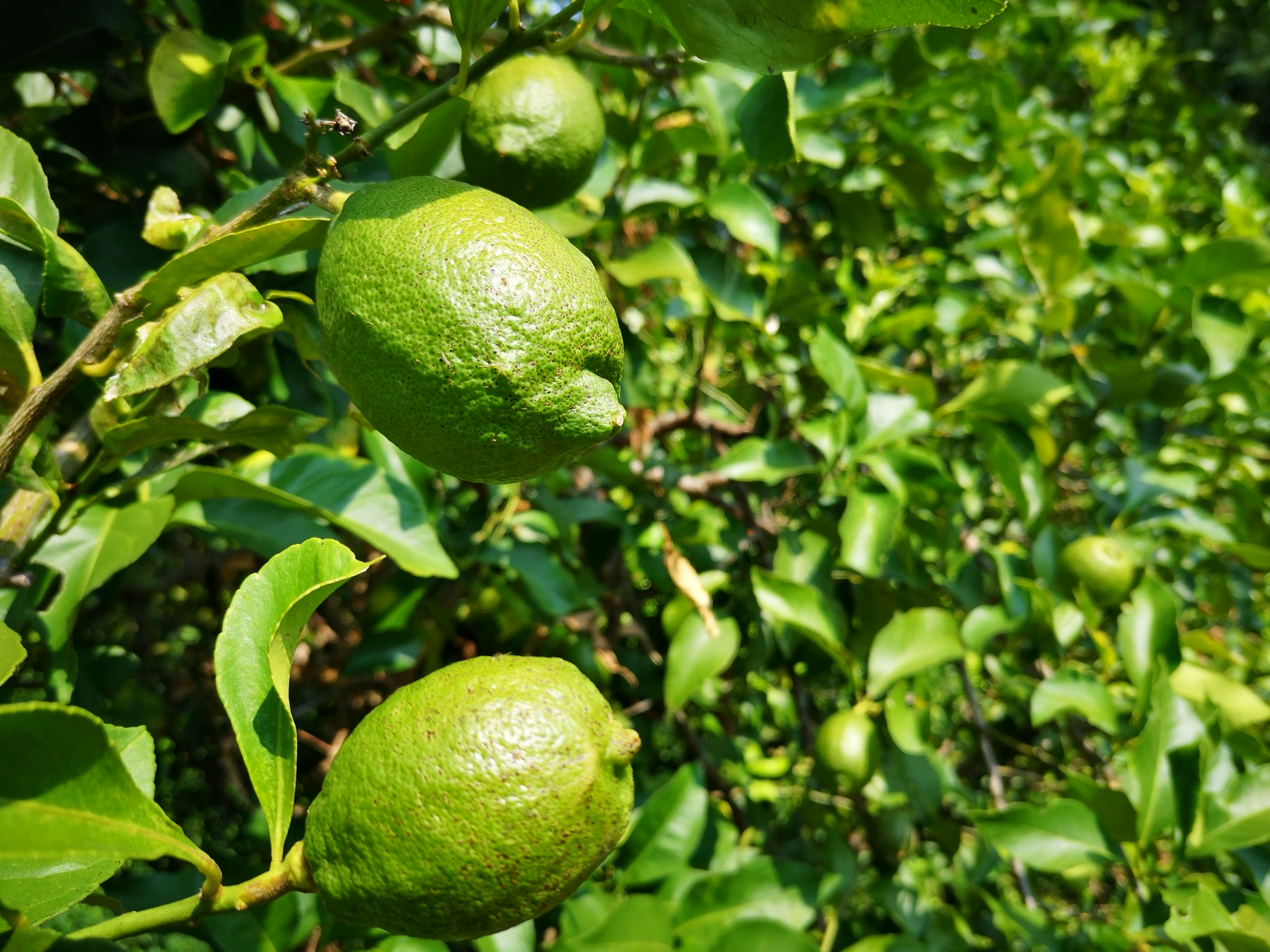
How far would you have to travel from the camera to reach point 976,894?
168cm

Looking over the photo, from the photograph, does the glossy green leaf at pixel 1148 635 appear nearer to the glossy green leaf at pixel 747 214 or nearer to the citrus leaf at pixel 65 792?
the glossy green leaf at pixel 747 214

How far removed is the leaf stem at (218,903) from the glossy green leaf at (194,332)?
0.34 metres

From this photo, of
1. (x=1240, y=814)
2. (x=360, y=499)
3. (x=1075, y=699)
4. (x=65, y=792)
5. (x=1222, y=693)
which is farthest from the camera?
(x=1222, y=693)

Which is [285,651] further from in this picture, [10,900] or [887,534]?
[887,534]

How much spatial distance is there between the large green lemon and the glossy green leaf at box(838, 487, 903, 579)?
820 millimetres

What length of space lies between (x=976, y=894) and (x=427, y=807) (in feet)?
5.13

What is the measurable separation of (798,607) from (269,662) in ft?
2.84

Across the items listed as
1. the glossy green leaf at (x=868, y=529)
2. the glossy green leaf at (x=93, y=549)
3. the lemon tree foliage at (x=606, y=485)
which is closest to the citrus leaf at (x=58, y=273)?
the lemon tree foliage at (x=606, y=485)

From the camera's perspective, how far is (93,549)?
0.79m

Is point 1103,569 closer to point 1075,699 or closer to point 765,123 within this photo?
point 1075,699

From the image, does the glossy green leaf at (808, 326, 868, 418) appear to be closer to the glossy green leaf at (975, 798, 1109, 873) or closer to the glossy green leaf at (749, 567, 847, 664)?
the glossy green leaf at (749, 567, 847, 664)

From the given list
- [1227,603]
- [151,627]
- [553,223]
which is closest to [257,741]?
[553,223]

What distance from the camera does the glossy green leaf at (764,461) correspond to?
136 cm

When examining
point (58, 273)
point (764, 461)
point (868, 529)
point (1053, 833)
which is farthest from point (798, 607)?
point (58, 273)
